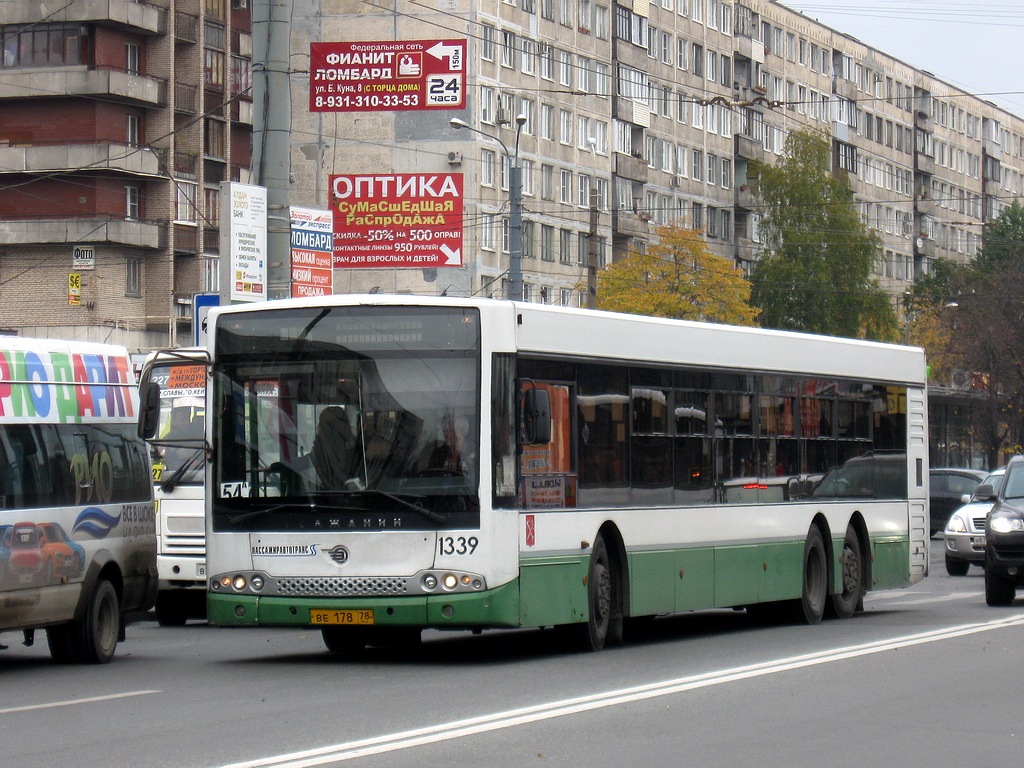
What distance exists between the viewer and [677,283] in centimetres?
7381

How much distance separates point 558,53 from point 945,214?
50872 millimetres

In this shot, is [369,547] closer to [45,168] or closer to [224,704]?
[224,704]

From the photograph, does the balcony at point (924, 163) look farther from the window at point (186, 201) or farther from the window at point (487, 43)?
the window at point (186, 201)

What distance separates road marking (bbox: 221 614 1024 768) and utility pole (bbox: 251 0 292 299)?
359 inches

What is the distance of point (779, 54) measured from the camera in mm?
101812

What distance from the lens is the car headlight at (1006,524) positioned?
22156mm

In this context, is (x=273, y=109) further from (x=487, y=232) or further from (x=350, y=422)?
(x=487, y=232)

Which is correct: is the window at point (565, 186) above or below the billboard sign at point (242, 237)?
above

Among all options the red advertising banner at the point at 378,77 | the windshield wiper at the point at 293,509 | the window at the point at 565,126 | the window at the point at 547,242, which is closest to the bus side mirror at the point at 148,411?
the windshield wiper at the point at 293,509

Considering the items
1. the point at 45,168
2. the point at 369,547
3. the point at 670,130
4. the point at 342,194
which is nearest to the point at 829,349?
the point at 369,547

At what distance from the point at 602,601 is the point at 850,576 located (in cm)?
556

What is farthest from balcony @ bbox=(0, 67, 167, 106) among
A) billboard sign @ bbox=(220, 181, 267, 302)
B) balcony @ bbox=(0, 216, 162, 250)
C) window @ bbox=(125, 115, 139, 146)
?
billboard sign @ bbox=(220, 181, 267, 302)

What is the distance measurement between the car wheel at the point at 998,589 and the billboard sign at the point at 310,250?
27.9ft

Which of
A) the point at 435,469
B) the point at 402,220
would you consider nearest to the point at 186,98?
the point at 402,220
